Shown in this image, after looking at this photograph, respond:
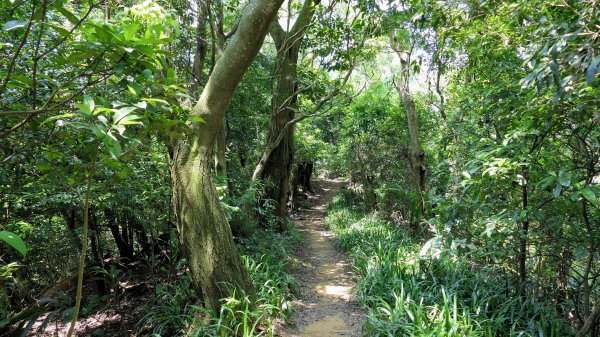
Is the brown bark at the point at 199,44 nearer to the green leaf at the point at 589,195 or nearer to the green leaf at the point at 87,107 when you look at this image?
the green leaf at the point at 87,107

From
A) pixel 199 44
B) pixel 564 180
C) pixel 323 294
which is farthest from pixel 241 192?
pixel 564 180

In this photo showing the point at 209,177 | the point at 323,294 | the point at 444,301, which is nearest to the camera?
the point at 209,177

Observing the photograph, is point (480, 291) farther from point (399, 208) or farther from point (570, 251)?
point (399, 208)

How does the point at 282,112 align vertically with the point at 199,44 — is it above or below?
below

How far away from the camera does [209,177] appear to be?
3.43 m

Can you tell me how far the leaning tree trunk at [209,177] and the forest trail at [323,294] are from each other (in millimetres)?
1236

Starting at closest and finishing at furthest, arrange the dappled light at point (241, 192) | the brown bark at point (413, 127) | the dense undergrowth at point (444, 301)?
the dappled light at point (241, 192) → the dense undergrowth at point (444, 301) → the brown bark at point (413, 127)

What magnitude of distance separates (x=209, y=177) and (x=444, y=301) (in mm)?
2958

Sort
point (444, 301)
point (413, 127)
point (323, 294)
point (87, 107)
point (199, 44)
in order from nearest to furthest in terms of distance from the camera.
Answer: point (87, 107) → point (444, 301) → point (323, 294) → point (199, 44) → point (413, 127)

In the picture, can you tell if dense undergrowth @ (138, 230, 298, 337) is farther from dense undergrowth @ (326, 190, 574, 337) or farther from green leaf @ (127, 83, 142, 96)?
green leaf @ (127, 83, 142, 96)

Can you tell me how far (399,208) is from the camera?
9.74m

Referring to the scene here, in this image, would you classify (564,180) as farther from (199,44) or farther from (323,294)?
(199,44)

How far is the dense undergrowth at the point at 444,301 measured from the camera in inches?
137

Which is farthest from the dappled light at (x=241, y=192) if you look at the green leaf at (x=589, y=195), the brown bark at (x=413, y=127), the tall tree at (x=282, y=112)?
the brown bark at (x=413, y=127)
